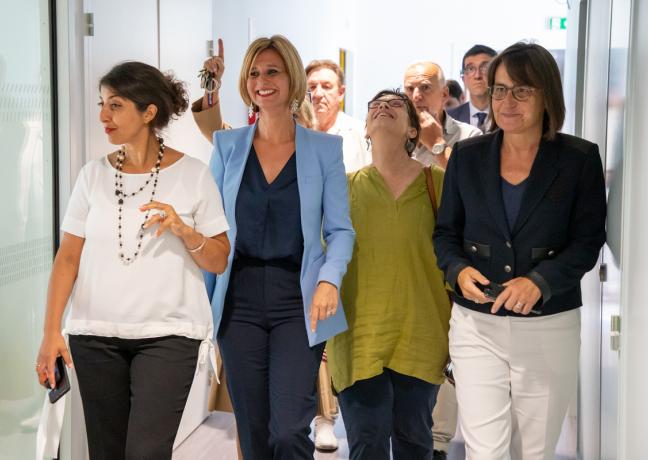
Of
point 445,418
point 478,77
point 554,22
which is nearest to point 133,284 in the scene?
point 445,418

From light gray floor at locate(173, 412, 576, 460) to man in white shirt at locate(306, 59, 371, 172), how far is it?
4.70 ft

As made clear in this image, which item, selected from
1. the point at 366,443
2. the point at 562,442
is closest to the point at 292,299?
the point at 366,443

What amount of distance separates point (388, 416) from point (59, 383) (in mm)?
1127

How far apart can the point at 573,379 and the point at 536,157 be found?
0.68 m

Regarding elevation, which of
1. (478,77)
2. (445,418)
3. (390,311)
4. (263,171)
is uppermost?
(478,77)

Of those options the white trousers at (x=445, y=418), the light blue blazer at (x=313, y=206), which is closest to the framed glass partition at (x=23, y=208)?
the light blue blazer at (x=313, y=206)

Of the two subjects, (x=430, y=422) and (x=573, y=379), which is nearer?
(x=573, y=379)

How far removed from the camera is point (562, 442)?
186 inches

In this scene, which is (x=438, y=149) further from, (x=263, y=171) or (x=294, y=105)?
(x=263, y=171)

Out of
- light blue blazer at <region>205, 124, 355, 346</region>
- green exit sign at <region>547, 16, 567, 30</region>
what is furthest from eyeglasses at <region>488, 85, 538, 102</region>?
green exit sign at <region>547, 16, 567, 30</region>

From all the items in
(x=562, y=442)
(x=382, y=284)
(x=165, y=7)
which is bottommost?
(x=562, y=442)

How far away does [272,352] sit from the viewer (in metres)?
2.98

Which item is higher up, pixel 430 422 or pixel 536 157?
pixel 536 157

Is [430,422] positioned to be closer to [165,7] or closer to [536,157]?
[536,157]
